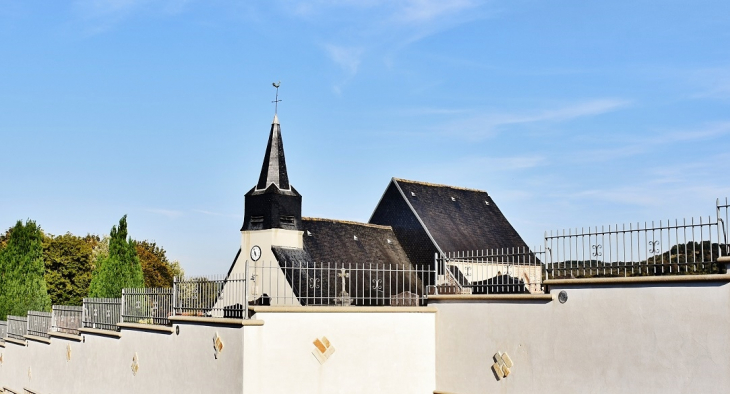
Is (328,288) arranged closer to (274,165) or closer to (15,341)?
(15,341)

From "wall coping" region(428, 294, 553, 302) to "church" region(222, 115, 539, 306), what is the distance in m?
14.9

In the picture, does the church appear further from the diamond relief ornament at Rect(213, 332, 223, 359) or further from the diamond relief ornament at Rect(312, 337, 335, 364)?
the diamond relief ornament at Rect(312, 337, 335, 364)

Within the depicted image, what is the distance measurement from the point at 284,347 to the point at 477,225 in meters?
32.2

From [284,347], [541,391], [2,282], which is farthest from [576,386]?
[2,282]

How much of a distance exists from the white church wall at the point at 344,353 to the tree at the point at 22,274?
76.7ft

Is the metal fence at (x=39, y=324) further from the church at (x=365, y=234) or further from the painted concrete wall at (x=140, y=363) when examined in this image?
the church at (x=365, y=234)

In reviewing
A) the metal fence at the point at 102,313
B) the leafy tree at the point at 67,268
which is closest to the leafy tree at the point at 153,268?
the leafy tree at the point at 67,268

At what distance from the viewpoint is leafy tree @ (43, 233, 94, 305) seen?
182 ft

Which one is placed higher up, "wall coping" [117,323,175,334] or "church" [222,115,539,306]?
"church" [222,115,539,306]

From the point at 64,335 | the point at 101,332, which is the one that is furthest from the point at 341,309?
the point at 64,335

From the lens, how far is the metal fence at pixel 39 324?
978 inches

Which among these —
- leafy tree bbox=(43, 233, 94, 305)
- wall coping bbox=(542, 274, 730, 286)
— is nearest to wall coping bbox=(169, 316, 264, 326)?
wall coping bbox=(542, 274, 730, 286)

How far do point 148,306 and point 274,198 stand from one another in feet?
59.5

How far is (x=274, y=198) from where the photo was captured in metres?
36.7
